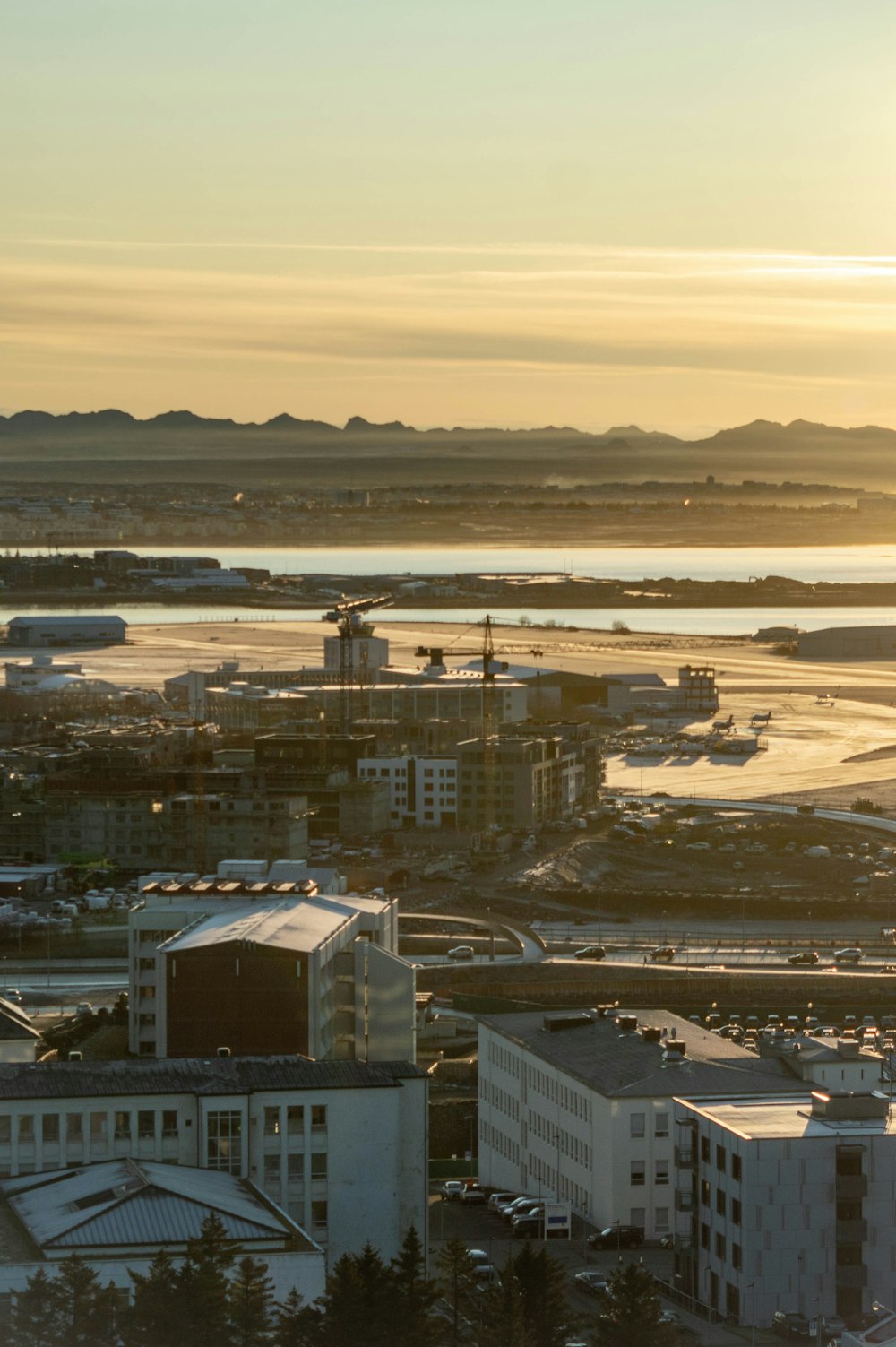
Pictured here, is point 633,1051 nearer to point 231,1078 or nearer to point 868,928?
point 231,1078

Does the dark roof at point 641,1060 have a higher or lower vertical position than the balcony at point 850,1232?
higher

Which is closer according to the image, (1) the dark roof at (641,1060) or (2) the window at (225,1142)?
(2) the window at (225,1142)

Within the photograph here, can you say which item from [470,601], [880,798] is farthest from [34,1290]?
[470,601]

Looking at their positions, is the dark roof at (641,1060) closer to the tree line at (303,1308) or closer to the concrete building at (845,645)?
the tree line at (303,1308)

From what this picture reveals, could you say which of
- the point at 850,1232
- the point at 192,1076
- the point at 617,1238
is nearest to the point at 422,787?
the point at 617,1238

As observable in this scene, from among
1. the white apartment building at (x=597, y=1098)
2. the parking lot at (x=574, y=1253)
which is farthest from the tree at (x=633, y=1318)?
the white apartment building at (x=597, y=1098)
